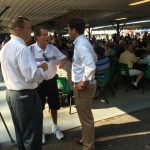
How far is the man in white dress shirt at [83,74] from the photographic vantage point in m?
4.50

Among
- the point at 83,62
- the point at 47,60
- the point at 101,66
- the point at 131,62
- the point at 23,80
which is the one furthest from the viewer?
the point at 131,62

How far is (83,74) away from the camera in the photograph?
4.62 m

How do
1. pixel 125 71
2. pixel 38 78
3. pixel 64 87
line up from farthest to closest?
pixel 125 71
pixel 64 87
pixel 38 78

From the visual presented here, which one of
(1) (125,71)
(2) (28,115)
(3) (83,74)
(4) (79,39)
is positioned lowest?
(1) (125,71)

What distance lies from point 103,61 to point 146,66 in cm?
242

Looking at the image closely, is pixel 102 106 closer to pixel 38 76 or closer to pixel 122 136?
pixel 122 136

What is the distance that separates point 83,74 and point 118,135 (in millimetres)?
1547

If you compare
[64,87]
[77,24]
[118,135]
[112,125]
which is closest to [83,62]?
[77,24]

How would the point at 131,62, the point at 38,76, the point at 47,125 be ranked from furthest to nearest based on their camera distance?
the point at 131,62 < the point at 47,125 < the point at 38,76

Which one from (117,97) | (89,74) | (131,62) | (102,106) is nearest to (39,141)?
(89,74)

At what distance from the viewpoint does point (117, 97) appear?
Result: 8547mm

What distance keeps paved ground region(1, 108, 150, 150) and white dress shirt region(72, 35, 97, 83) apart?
1159 millimetres

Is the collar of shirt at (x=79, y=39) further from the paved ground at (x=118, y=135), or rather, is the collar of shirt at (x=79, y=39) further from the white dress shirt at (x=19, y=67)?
the paved ground at (x=118, y=135)

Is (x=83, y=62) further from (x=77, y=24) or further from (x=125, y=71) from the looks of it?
(x=125, y=71)
